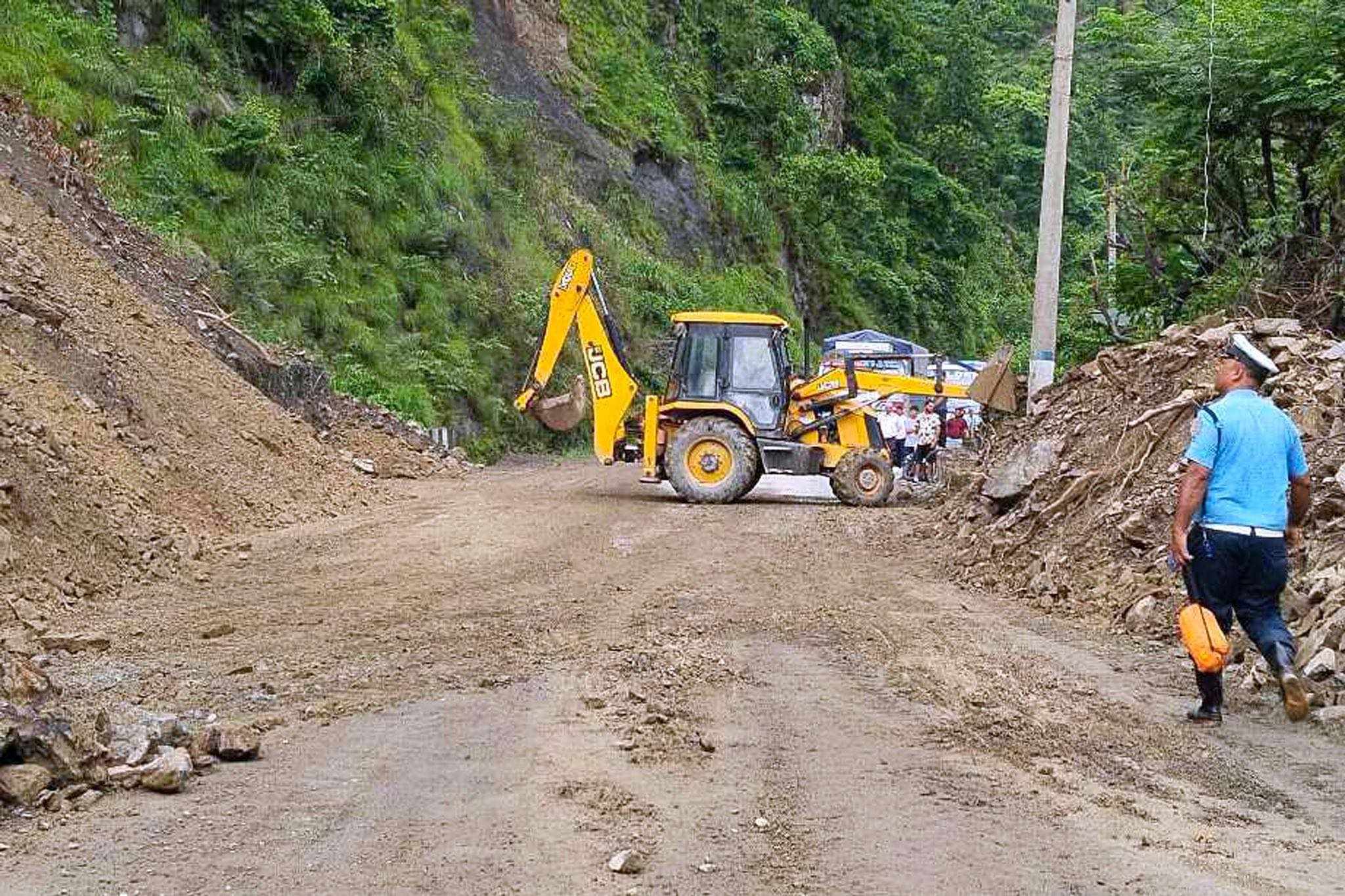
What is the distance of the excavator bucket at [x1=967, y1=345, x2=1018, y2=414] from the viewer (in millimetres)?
17844

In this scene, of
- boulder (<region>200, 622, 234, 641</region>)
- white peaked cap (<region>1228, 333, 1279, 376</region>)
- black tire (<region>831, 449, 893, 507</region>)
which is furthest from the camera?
black tire (<region>831, 449, 893, 507</region>)

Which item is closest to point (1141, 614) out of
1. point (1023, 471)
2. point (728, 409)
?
point (1023, 471)

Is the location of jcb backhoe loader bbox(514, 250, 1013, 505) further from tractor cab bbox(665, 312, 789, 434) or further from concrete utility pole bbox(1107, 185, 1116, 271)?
concrete utility pole bbox(1107, 185, 1116, 271)

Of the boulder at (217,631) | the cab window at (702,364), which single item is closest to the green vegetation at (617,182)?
the cab window at (702,364)

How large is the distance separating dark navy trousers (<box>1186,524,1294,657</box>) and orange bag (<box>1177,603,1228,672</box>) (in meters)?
0.12

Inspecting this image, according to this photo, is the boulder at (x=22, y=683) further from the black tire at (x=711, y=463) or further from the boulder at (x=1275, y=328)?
the black tire at (x=711, y=463)

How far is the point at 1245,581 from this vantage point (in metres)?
7.24

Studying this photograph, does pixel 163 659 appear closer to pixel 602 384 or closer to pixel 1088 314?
pixel 602 384

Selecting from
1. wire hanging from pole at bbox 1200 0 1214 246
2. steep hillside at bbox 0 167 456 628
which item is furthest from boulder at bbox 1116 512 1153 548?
steep hillside at bbox 0 167 456 628

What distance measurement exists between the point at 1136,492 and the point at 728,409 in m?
9.12

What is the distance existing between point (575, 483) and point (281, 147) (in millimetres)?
7999

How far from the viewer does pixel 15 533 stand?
10.3 m

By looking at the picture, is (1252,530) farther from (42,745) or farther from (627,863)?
(42,745)

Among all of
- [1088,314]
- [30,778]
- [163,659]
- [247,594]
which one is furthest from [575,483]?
[30,778]
